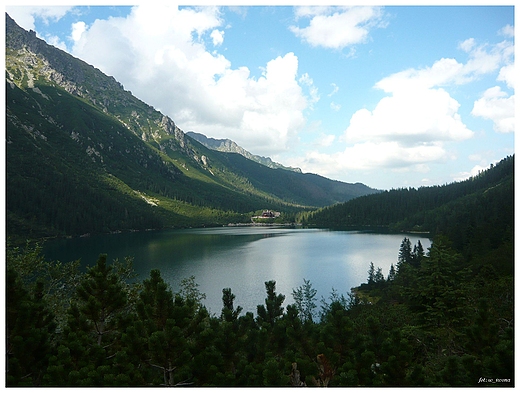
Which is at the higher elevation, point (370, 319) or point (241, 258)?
point (370, 319)

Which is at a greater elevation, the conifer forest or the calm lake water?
the conifer forest

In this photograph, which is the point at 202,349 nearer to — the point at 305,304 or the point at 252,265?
the point at 305,304

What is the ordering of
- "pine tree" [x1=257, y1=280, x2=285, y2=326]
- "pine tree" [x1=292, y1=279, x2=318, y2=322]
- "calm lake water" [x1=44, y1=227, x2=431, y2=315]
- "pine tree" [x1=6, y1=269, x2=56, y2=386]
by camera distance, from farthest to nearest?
"calm lake water" [x1=44, y1=227, x2=431, y2=315] → "pine tree" [x1=292, y1=279, x2=318, y2=322] → "pine tree" [x1=257, y1=280, x2=285, y2=326] → "pine tree" [x1=6, y1=269, x2=56, y2=386]

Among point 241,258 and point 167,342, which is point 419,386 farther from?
point 241,258

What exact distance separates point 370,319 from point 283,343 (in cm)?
300

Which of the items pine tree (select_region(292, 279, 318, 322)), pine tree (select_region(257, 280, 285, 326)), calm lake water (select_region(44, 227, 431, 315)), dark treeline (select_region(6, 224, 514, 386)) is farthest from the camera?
calm lake water (select_region(44, 227, 431, 315))

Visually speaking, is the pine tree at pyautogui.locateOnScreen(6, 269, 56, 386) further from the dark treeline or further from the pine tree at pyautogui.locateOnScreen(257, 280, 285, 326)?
the pine tree at pyautogui.locateOnScreen(257, 280, 285, 326)

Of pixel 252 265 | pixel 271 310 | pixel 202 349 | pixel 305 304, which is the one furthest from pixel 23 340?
pixel 252 265

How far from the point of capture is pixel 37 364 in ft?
29.1

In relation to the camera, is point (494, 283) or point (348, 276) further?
point (348, 276)

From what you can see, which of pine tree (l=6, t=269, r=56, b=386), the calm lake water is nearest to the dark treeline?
pine tree (l=6, t=269, r=56, b=386)

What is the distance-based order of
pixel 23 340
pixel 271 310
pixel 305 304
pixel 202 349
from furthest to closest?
pixel 305 304 → pixel 271 310 → pixel 202 349 → pixel 23 340

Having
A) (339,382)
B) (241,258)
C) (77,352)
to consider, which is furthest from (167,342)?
(241,258)

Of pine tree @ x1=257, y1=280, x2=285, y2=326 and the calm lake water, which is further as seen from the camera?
the calm lake water
